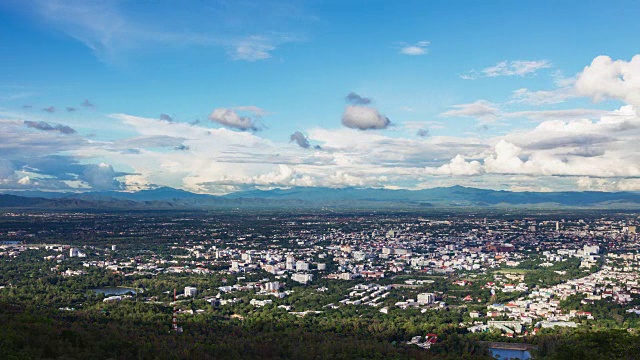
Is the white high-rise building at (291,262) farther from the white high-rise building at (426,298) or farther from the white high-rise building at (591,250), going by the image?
the white high-rise building at (591,250)

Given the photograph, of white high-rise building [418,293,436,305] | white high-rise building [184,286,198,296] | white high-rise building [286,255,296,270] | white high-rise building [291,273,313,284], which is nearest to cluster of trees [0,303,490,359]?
white high-rise building [418,293,436,305]

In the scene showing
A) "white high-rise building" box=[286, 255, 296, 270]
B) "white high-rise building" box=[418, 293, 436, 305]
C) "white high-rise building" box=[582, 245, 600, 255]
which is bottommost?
"white high-rise building" box=[418, 293, 436, 305]

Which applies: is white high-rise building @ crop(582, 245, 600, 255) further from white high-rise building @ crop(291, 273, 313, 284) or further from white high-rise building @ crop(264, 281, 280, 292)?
white high-rise building @ crop(264, 281, 280, 292)

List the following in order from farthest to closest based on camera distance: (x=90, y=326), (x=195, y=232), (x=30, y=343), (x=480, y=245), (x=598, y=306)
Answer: (x=195, y=232), (x=480, y=245), (x=598, y=306), (x=90, y=326), (x=30, y=343)

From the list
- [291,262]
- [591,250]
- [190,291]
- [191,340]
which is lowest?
[190,291]

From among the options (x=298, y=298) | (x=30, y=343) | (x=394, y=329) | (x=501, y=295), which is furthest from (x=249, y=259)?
(x=30, y=343)

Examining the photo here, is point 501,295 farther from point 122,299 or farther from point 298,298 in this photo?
point 122,299

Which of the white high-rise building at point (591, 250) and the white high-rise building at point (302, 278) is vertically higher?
the white high-rise building at point (591, 250)

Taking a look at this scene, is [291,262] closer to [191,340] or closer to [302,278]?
[302,278]

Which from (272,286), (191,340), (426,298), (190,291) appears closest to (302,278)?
(272,286)

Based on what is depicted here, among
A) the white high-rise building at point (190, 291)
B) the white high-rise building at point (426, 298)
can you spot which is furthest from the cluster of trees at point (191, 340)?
the white high-rise building at point (190, 291)

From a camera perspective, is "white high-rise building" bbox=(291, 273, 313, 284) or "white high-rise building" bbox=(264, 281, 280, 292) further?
"white high-rise building" bbox=(291, 273, 313, 284)
